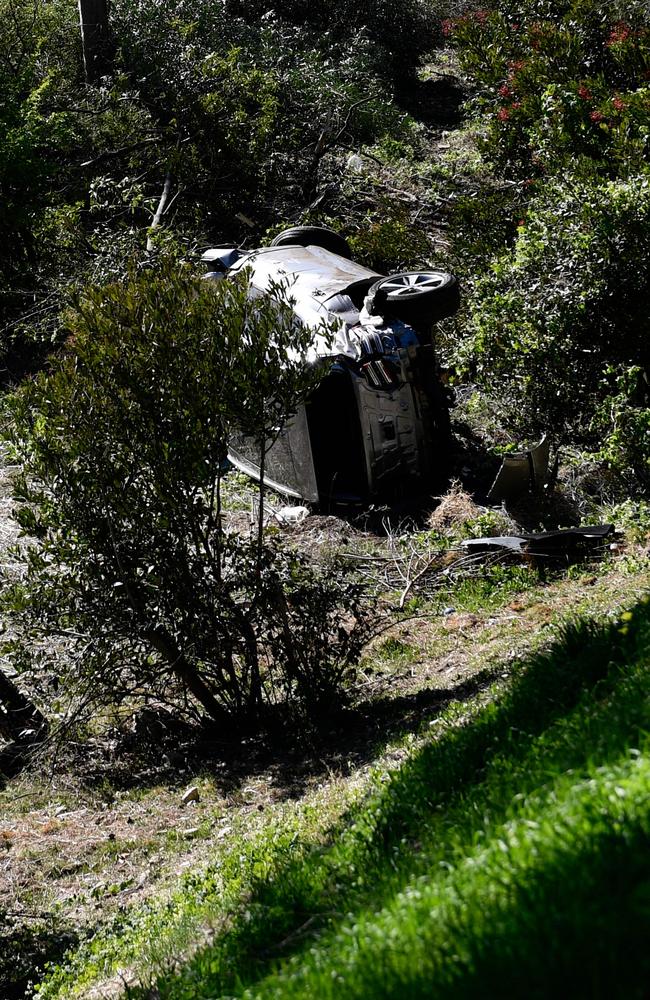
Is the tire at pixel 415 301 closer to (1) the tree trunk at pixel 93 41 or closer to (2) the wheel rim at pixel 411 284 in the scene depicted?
(2) the wheel rim at pixel 411 284

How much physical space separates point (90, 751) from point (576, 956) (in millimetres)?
5912

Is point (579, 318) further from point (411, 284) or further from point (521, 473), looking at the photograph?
point (411, 284)

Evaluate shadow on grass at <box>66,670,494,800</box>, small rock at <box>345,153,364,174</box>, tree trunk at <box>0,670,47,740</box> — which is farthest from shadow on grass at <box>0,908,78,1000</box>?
small rock at <box>345,153,364,174</box>

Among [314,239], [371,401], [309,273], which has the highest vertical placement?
[314,239]

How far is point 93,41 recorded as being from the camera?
70.3ft

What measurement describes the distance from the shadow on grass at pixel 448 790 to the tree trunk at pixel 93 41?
65.5ft

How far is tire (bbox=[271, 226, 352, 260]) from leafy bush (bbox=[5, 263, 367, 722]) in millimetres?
7231

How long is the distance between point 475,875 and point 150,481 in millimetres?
4407

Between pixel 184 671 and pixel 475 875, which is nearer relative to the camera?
pixel 475 875

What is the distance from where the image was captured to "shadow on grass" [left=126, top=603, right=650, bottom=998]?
136 inches

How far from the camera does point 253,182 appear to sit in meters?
18.5

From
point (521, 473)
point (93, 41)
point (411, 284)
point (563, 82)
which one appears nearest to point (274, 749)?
point (521, 473)

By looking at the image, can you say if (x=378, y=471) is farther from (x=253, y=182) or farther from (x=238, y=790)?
(x=253, y=182)

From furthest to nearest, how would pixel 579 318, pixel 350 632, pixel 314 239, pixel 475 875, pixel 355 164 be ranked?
pixel 355 164 → pixel 314 239 → pixel 579 318 → pixel 350 632 → pixel 475 875
